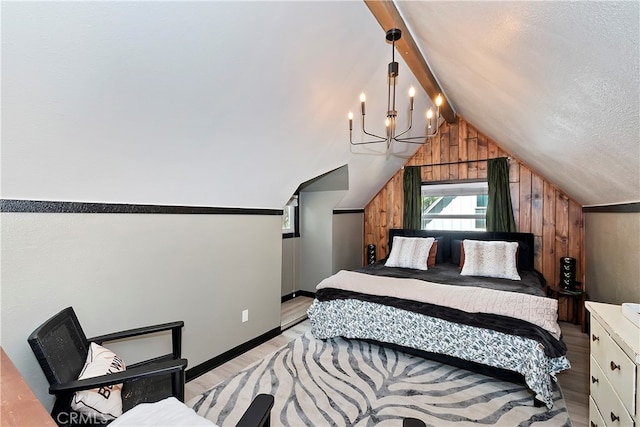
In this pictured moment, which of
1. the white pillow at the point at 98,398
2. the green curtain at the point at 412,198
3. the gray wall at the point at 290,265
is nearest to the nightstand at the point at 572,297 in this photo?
the green curtain at the point at 412,198

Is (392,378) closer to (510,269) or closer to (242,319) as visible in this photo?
(242,319)

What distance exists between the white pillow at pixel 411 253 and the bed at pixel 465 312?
0.5 inches

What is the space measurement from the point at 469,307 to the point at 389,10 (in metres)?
2.34

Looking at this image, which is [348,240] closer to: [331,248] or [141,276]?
[331,248]

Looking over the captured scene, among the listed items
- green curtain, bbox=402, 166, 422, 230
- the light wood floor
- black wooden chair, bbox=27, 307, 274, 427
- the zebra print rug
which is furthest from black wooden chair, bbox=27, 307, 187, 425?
green curtain, bbox=402, 166, 422, 230

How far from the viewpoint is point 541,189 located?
12.6 ft

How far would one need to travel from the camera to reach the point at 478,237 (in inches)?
160

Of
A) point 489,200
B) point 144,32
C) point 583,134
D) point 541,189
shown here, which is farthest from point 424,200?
point 144,32

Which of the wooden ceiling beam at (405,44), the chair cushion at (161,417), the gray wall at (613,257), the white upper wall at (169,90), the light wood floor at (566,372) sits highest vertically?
the wooden ceiling beam at (405,44)

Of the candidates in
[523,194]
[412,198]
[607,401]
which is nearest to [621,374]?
[607,401]

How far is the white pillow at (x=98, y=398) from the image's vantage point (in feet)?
4.31

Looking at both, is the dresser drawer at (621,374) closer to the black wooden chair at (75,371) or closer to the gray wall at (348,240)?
the black wooden chair at (75,371)

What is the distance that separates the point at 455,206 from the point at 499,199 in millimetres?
610

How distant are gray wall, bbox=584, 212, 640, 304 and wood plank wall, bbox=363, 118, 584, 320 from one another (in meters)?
0.33
